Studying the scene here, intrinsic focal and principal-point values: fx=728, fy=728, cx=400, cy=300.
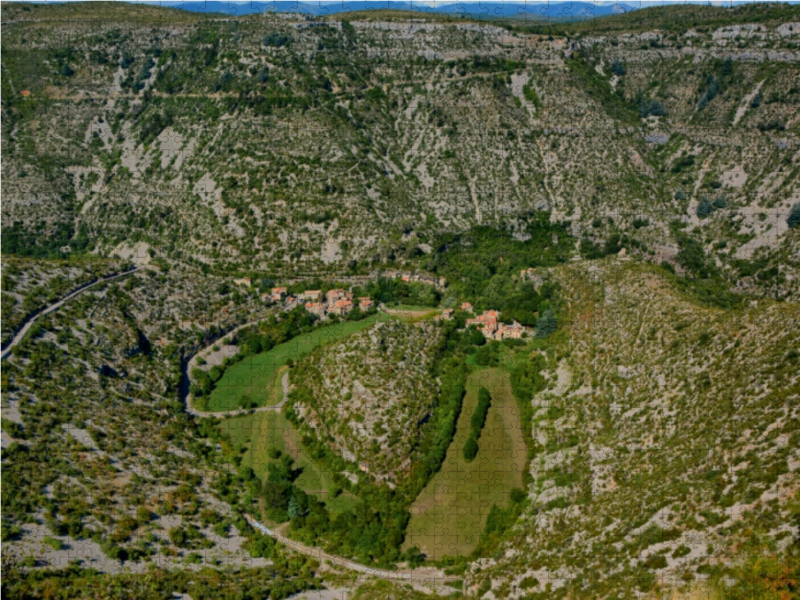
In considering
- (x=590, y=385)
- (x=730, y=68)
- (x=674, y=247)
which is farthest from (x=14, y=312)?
(x=730, y=68)

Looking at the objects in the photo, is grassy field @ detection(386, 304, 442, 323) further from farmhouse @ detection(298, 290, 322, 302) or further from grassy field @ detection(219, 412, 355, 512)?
grassy field @ detection(219, 412, 355, 512)

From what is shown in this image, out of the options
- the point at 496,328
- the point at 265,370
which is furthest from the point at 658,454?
the point at 265,370

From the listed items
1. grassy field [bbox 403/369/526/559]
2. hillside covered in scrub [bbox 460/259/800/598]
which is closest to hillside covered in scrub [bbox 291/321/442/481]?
grassy field [bbox 403/369/526/559]

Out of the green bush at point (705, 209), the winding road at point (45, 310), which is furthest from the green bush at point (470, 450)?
the green bush at point (705, 209)

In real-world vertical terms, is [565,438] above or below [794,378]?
below

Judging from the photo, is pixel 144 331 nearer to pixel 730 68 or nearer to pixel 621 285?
pixel 621 285

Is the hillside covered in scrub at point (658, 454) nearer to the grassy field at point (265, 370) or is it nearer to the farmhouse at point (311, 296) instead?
the grassy field at point (265, 370)

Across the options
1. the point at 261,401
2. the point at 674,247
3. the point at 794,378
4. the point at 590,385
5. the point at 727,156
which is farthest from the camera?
the point at 727,156

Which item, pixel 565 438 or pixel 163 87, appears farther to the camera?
pixel 163 87
